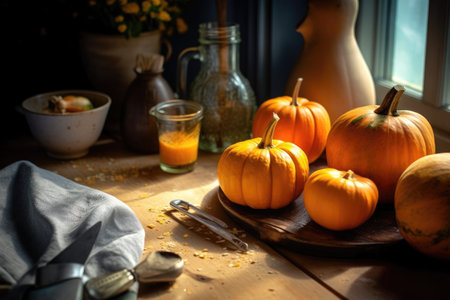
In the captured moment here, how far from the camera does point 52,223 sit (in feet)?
3.07

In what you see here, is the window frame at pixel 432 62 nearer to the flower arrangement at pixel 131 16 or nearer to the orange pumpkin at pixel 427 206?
the orange pumpkin at pixel 427 206

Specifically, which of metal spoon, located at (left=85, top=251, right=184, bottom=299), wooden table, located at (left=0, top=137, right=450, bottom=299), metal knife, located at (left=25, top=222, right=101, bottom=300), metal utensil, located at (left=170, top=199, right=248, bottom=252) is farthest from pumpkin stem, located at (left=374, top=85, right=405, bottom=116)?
metal knife, located at (left=25, top=222, right=101, bottom=300)

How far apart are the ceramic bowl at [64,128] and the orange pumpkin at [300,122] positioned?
0.42m

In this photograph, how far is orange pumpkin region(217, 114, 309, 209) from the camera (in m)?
0.99

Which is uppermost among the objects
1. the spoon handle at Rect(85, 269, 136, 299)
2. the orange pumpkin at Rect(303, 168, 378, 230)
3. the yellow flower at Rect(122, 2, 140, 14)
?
the yellow flower at Rect(122, 2, 140, 14)

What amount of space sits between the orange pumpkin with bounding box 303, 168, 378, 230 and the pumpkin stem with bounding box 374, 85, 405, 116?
0.16m

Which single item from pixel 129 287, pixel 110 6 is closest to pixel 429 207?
pixel 129 287

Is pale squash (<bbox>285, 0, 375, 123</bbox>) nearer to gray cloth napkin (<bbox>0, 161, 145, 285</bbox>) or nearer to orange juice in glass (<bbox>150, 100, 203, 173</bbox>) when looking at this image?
orange juice in glass (<bbox>150, 100, 203, 173</bbox>)

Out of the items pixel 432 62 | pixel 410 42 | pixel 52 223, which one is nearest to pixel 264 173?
pixel 52 223

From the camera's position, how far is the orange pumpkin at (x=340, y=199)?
911 millimetres

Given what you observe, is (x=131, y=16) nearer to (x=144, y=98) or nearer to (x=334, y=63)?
(x=144, y=98)

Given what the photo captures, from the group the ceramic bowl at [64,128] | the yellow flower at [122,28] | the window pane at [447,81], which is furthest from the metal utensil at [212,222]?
the window pane at [447,81]

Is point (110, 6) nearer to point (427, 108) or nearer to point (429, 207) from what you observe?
point (427, 108)

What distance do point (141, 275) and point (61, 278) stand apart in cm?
12
